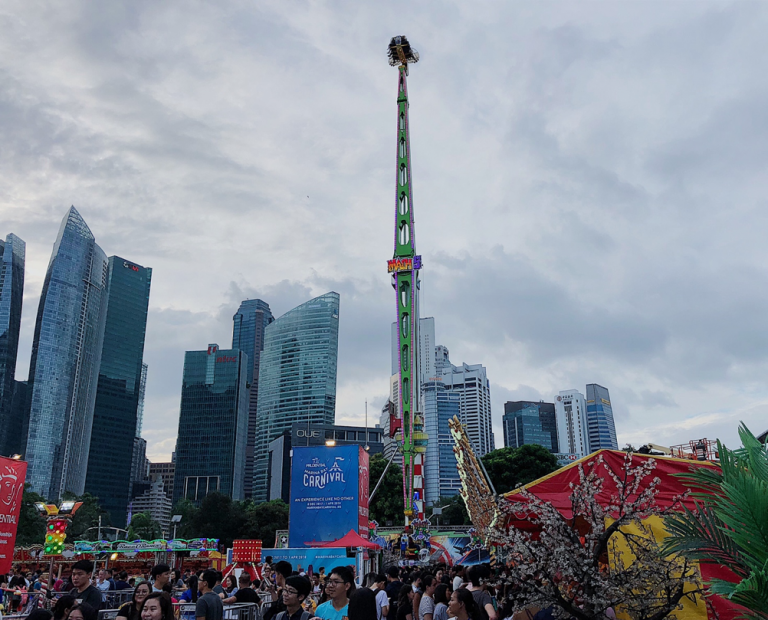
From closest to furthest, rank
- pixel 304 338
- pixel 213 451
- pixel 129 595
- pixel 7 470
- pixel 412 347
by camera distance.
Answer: pixel 7 470 → pixel 129 595 → pixel 412 347 → pixel 213 451 → pixel 304 338

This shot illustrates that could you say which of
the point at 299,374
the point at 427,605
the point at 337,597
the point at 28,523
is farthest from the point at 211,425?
the point at 337,597

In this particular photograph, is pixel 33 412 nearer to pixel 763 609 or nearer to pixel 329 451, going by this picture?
pixel 329 451

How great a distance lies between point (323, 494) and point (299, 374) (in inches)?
6289

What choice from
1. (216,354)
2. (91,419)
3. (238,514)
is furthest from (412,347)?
(216,354)

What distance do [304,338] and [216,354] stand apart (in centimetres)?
2779

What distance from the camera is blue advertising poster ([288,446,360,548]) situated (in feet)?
71.6

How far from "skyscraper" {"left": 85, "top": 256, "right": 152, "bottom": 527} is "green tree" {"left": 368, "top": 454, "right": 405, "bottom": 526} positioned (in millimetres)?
113706

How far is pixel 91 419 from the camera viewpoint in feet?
481

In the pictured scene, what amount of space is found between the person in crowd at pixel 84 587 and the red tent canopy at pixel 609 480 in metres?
4.80

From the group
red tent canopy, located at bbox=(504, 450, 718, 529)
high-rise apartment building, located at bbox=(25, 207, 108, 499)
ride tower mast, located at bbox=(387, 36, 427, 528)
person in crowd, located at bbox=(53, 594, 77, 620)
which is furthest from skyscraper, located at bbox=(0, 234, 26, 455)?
person in crowd, located at bbox=(53, 594, 77, 620)

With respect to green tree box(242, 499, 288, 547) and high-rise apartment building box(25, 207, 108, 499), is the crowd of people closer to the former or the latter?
green tree box(242, 499, 288, 547)

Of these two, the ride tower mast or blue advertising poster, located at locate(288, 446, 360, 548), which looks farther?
the ride tower mast

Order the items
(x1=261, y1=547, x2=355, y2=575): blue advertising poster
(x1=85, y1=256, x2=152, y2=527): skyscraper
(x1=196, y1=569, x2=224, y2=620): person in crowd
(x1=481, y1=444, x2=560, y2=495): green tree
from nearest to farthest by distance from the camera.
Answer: (x1=196, y1=569, x2=224, y2=620): person in crowd < (x1=261, y1=547, x2=355, y2=575): blue advertising poster < (x1=481, y1=444, x2=560, y2=495): green tree < (x1=85, y1=256, x2=152, y2=527): skyscraper

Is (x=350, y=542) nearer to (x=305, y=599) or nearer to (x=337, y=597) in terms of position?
(x=305, y=599)
